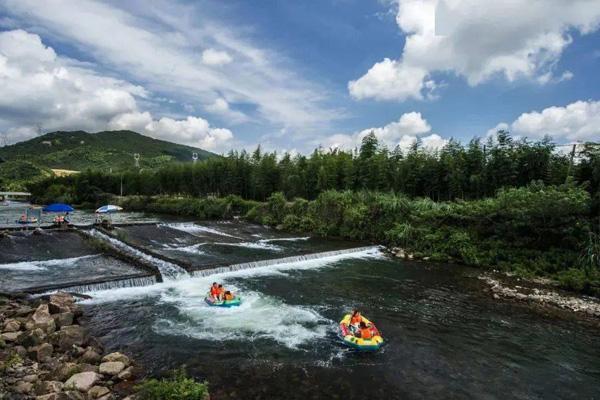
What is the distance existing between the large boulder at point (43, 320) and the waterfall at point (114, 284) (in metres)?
2.89

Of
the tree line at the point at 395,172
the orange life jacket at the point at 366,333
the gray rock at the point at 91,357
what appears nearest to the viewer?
the gray rock at the point at 91,357

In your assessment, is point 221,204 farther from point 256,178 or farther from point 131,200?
point 131,200

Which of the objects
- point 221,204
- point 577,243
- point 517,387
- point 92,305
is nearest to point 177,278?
point 92,305

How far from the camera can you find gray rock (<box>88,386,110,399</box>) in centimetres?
686

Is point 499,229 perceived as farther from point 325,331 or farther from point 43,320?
point 43,320

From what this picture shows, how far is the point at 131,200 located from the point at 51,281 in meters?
50.7

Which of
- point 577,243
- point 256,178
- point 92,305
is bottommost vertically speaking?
point 92,305

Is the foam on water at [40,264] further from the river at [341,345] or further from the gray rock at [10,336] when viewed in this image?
the gray rock at [10,336]

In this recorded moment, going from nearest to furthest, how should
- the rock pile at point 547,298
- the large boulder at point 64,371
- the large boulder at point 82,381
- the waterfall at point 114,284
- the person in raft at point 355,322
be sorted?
the large boulder at point 82,381 < the large boulder at point 64,371 < the person in raft at point 355,322 < the waterfall at point 114,284 < the rock pile at point 547,298

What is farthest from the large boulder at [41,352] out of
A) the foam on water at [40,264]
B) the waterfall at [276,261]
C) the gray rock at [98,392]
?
the foam on water at [40,264]

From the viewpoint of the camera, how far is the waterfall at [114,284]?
525 inches

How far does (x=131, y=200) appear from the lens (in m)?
61.5

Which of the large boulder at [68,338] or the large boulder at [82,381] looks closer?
the large boulder at [82,381]

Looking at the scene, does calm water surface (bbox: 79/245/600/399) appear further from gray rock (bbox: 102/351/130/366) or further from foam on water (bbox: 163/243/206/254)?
foam on water (bbox: 163/243/206/254)
